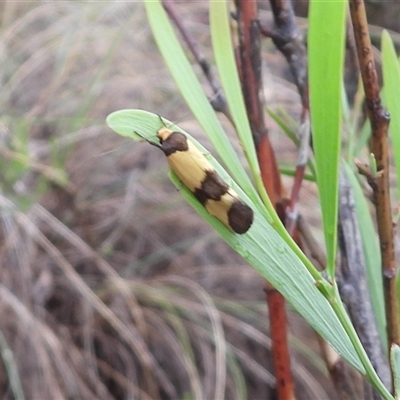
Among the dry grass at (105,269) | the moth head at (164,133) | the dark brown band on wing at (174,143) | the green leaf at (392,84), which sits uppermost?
the moth head at (164,133)

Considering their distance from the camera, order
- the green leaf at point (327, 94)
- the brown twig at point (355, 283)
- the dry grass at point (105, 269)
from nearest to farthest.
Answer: the green leaf at point (327, 94) < the brown twig at point (355, 283) < the dry grass at point (105, 269)

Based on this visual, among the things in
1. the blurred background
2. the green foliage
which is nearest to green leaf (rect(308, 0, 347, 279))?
the green foliage

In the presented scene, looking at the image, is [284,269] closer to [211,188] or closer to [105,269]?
[211,188]

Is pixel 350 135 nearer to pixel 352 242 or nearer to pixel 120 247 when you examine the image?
pixel 352 242

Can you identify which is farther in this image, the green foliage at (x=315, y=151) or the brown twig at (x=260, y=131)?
the brown twig at (x=260, y=131)

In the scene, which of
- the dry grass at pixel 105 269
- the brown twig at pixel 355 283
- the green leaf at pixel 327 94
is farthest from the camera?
the dry grass at pixel 105 269

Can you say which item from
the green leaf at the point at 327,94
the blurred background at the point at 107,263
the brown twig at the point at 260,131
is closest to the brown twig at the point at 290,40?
the brown twig at the point at 260,131

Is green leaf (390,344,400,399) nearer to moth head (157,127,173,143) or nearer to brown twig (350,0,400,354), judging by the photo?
brown twig (350,0,400,354)

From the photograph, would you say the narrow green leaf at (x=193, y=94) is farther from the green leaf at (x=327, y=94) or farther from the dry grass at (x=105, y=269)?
the dry grass at (x=105, y=269)
